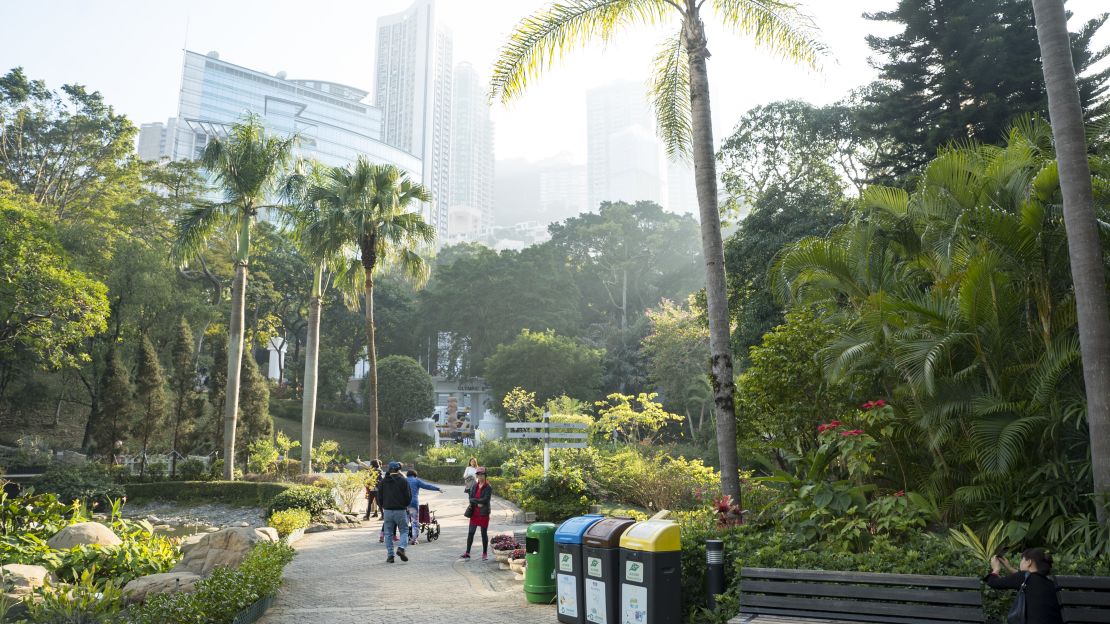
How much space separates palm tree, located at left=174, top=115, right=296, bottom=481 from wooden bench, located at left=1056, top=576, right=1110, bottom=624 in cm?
2347

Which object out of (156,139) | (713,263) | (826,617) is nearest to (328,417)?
(713,263)

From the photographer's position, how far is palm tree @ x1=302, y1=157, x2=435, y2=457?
22.5 metres

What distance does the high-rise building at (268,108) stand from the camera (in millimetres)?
128750

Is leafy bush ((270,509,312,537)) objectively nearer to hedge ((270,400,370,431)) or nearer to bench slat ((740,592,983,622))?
bench slat ((740,592,983,622))

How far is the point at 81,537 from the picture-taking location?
970 cm

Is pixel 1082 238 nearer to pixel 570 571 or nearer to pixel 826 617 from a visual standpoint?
pixel 826 617

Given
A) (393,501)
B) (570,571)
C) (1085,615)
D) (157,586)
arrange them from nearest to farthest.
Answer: (1085,615) < (570,571) < (157,586) < (393,501)

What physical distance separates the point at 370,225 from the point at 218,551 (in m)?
14.5

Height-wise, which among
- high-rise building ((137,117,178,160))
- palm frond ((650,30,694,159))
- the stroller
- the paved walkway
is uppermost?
high-rise building ((137,117,178,160))

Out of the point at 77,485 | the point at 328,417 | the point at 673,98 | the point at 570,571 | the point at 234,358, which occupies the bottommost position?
the point at 570,571

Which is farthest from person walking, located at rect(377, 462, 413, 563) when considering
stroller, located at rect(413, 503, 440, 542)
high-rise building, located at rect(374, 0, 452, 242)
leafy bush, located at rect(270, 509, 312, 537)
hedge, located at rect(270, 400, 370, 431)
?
high-rise building, located at rect(374, 0, 452, 242)

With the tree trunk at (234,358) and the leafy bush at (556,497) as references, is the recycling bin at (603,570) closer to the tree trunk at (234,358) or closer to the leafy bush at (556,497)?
the leafy bush at (556,497)

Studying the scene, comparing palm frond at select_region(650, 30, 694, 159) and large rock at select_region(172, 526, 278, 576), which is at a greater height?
palm frond at select_region(650, 30, 694, 159)

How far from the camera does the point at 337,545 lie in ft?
43.3
